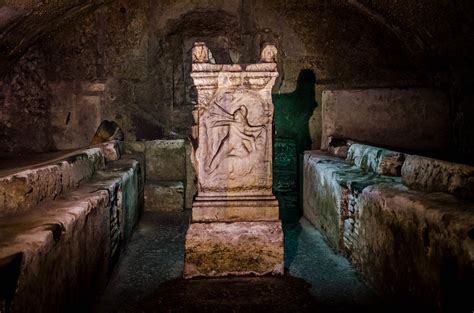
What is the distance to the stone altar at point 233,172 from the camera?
9.60 ft

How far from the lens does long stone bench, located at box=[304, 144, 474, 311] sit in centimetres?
178

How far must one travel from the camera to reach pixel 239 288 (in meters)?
2.71

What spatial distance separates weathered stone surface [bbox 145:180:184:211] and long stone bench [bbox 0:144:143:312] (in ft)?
5.68

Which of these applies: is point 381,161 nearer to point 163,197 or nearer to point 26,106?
point 163,197

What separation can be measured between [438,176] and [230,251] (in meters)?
1.62

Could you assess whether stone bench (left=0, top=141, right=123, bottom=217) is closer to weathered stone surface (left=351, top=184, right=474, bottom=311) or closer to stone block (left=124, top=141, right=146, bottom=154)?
stone block (left=124, top=141, right=146, bottom=154)

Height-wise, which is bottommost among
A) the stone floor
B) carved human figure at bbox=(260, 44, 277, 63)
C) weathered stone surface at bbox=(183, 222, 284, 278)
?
the stone floor

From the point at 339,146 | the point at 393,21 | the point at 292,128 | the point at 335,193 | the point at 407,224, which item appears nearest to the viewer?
the point at 407,224

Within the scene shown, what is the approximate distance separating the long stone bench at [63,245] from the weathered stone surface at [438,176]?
7.66 ft

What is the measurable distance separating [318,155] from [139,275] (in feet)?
9.58

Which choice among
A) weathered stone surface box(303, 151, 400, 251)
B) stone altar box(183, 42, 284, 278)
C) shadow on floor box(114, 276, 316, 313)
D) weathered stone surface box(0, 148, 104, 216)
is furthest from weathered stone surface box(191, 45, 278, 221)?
weathered stone surface box(0, 148, 104, 216)

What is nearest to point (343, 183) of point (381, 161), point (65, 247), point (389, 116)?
point (381, 161)

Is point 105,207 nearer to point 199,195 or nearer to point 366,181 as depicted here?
point 199,195

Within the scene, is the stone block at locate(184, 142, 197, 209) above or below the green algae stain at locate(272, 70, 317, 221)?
below
